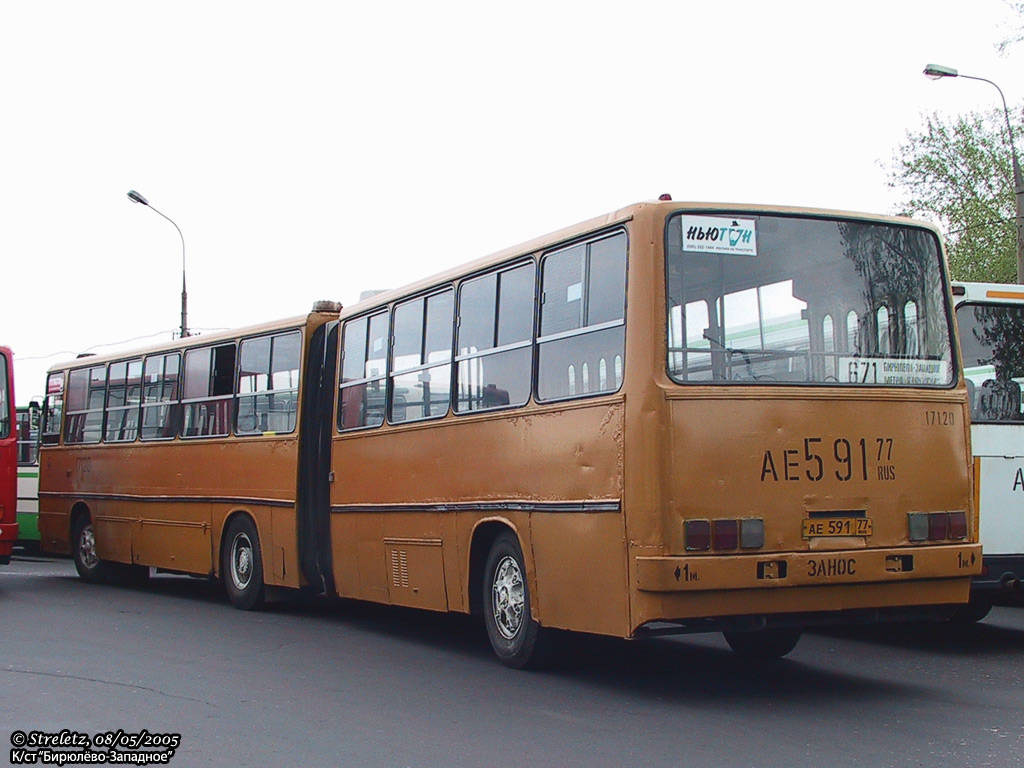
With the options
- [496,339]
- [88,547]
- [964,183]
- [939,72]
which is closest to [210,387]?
[88,547]

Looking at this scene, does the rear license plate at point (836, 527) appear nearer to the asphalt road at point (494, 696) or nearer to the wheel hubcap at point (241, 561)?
the asphalt road at point (494, 696)

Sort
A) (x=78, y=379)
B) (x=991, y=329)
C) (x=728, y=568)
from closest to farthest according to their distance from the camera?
(x=728, y=568)
(x=991, y=329)
(x=78, y=379)

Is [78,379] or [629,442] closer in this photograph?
[629,442]

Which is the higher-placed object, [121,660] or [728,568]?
[728,568]

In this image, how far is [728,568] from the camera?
8.20 metres

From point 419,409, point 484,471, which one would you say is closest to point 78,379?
point 419,409

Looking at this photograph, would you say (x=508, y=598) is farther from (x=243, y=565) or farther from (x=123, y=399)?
(x=123, y=399)

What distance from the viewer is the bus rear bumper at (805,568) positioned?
810 centimetres

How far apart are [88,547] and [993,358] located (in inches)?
498

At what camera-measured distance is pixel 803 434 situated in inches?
340

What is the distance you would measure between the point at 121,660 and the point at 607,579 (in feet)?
13.1

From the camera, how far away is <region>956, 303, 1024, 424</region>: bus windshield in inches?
443

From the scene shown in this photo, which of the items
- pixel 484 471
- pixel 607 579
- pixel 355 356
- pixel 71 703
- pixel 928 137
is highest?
pixel 928 137

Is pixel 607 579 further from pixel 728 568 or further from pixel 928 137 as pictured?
pixel 928 137
